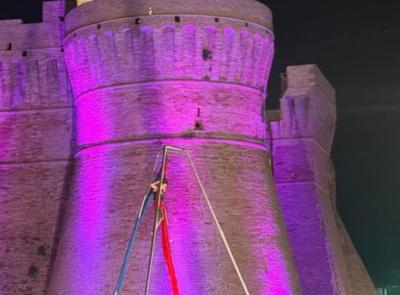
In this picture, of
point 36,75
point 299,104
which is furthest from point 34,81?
point 299,104

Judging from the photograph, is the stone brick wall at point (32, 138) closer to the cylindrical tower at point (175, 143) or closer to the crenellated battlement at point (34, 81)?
the crenellated battlement at point (34, 81)

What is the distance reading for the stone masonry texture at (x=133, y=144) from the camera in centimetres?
1616

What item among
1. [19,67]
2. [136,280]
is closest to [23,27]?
[19,67]

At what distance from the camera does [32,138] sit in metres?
18.6

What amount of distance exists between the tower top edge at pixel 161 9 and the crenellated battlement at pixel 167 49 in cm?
11

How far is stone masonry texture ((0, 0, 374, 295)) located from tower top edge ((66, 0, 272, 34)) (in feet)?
0.08

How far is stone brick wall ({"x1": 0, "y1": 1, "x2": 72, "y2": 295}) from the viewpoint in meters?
18.1

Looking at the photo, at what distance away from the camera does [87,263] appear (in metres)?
16.4

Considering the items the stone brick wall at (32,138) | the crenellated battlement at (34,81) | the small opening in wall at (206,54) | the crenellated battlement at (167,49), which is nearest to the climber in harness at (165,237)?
the crenellated battlement at (167,49)

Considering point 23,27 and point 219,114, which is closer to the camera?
point 219,114

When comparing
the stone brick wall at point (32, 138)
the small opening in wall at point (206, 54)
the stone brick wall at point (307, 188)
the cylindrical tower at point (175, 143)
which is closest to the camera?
the cylindrical tower at point (175, 143)

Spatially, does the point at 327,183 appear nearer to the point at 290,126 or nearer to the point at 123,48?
the point at 290,126

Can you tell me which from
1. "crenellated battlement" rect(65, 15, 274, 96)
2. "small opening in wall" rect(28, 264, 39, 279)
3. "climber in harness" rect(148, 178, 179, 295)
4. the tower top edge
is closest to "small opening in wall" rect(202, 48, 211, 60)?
"crenellated battlement" rect(65, 15, 274, 96)

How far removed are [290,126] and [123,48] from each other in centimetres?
612
